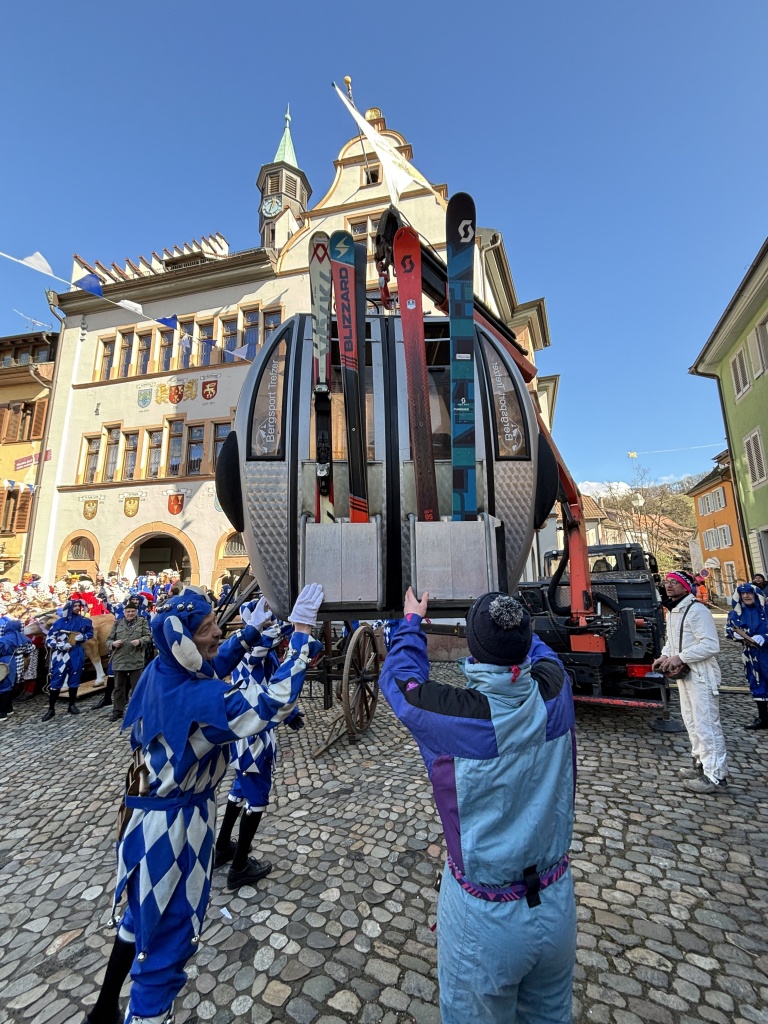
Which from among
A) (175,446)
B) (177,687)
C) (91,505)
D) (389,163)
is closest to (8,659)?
(177,687)

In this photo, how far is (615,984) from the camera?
2242 mm

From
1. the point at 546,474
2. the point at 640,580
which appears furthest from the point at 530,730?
the point at 640,580

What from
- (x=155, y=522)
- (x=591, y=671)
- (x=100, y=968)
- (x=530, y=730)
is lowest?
(x=100, y=968)

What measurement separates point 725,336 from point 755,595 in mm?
14064

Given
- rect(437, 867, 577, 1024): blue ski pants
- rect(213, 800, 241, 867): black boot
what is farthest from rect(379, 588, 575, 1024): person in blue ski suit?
rect(213, 800, 241, 867): black boot

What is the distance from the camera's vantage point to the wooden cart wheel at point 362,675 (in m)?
5.73

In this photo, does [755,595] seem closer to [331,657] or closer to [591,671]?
[591,671]

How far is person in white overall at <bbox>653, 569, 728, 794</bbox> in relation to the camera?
166 inches

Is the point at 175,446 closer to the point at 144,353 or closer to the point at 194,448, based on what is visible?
the point at 194,448

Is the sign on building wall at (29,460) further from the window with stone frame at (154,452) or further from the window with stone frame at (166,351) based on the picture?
the window with stone frame at (166,351)

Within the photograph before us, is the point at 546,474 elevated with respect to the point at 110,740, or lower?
elevated

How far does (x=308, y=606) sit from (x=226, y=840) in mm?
2543

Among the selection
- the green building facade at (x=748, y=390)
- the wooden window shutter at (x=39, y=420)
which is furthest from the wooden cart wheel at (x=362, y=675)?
the wooden window shutter at (x=39, y=420)

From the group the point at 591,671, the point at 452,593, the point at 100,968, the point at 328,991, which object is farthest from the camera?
the point at 591,671
